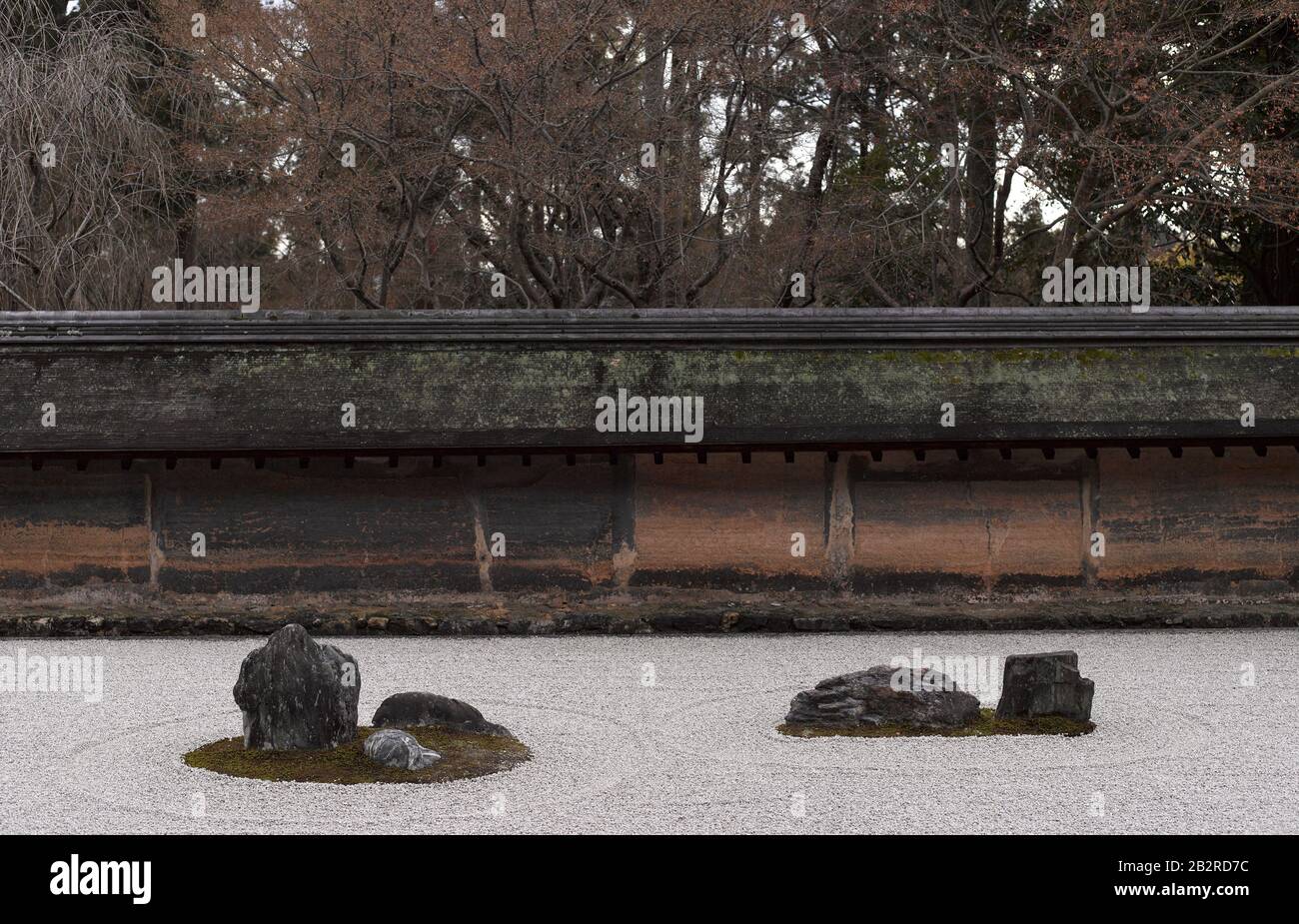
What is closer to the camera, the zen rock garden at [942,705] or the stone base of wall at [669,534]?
the zen rock garden at [942,705]

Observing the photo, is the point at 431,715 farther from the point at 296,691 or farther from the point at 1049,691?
the point at 1049,691

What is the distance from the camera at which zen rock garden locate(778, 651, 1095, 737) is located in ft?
27.2

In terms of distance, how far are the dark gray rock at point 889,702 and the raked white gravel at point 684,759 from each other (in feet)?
1.13

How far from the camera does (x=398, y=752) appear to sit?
719cm

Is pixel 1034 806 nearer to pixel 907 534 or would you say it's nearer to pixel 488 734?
pixel 488 734

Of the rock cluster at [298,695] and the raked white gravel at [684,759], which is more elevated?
the rock cluster at [298,695]

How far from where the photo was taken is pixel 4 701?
948cm

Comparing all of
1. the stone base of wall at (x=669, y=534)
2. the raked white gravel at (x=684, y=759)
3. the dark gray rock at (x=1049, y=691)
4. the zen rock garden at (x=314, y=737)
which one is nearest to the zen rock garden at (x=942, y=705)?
the dark gray rock at (x=1049, y=691)

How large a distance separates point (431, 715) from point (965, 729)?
3099 millimetres

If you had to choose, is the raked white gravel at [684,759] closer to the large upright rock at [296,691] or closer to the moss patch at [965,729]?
the moss patch at [965,729]

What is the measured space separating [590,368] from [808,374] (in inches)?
82.3

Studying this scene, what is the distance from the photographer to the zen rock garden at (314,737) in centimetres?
717

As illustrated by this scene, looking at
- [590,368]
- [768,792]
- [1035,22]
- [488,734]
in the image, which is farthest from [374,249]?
[768,792]

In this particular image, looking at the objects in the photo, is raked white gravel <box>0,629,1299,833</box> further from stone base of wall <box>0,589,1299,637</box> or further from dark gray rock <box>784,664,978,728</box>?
stone base of wall <box>0,589,1299,637</box>
